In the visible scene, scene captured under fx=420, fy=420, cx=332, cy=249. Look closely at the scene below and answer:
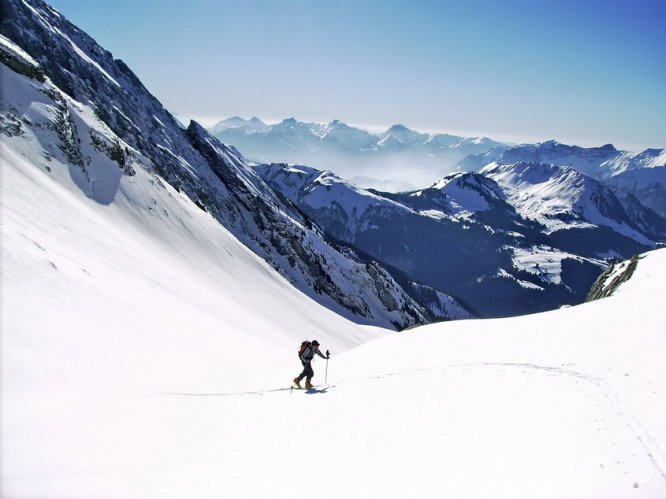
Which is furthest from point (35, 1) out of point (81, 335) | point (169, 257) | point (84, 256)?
point (81, 335)

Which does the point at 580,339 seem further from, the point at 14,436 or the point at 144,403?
the point at 14,436

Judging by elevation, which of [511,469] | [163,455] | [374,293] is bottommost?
[163,455]

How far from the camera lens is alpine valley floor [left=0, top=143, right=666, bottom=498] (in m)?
9.76

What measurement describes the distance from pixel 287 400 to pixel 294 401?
0.36 metres

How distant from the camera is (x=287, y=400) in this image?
17.7m

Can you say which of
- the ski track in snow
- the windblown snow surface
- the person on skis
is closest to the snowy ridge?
the windblown snow surface

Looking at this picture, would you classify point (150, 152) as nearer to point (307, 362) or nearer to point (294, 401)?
point (307, 362)

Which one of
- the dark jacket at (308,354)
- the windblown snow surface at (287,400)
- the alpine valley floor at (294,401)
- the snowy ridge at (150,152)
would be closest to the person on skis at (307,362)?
the dark jacket at (308,354)

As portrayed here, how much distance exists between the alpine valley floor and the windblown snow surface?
0.23ft

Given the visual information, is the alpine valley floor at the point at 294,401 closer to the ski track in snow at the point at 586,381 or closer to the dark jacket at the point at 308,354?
the ski track in snow at the point at 586,381

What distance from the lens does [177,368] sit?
19734 millimetres

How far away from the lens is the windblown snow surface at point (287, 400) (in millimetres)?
9758

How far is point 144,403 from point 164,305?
1806 cm

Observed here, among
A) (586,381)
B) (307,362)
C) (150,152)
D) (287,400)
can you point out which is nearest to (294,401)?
(287,400)
